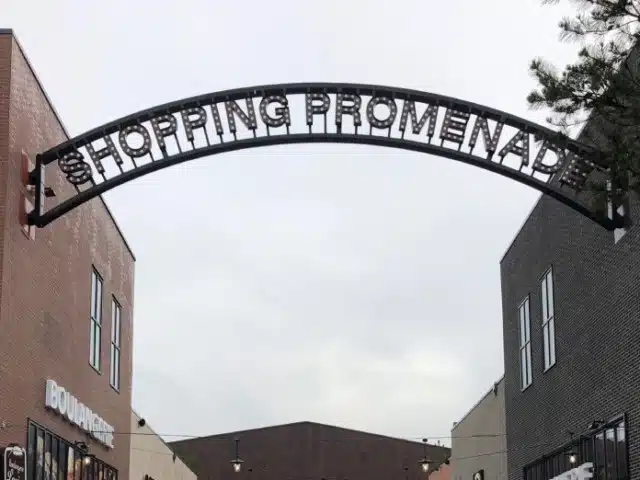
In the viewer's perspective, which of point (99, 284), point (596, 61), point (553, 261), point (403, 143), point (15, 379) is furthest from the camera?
point (99, 284)

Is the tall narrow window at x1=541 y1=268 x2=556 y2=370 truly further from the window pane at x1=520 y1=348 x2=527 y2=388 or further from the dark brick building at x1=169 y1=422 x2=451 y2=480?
the dark brick building at x1=169 y1=422 x2=451 y2=480

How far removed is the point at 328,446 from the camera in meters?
67.1

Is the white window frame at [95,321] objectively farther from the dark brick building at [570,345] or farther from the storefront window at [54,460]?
the dark brick building at [570,345]

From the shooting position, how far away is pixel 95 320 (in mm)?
27984

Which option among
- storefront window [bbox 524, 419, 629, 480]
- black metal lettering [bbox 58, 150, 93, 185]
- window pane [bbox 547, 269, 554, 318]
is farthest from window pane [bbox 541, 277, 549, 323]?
black metal lettering [bbox 58, 150, 93, 185]

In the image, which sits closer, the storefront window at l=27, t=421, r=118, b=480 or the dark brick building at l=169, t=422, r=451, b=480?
the storefront window at l=27, t=421, r=118, b=480

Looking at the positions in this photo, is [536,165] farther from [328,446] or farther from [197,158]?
[328,446]

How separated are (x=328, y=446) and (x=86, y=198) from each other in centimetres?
4820

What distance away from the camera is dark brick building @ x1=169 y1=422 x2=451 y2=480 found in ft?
218

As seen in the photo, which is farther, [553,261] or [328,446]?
[328,446]

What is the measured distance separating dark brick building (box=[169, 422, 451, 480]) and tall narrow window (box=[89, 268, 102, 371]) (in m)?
38.8

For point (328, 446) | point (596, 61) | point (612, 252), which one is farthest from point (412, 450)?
point (596, 61)

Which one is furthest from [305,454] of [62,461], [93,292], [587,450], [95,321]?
[587,450]

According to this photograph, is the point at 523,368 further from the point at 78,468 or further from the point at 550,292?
the point at 78,468
